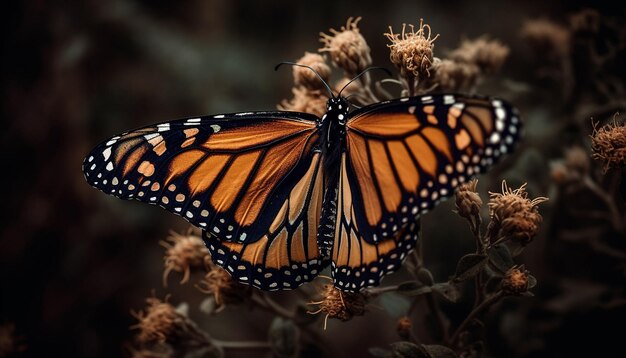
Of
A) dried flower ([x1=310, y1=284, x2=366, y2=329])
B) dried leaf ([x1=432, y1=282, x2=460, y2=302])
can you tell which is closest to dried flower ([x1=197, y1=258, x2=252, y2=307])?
dried flower ([x1=310, y1=284, x2=366, y2=329])

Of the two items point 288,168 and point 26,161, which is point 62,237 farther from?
point 288,168

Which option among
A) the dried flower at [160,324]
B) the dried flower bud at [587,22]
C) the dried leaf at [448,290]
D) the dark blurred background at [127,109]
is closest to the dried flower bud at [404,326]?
the dried leaf at [448,290]

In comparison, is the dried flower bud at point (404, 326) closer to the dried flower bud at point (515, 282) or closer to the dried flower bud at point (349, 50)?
the dried flower bud at point (515, 282)

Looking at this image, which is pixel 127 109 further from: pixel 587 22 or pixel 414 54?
pixel 587 22

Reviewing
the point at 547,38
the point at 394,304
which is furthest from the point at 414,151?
the point at 547,38

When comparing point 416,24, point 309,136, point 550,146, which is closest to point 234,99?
point 416,24

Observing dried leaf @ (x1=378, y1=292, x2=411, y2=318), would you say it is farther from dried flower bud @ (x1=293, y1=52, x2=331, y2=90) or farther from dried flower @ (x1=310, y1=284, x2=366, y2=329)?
dried flower bud @ (x1=293, y1=52, x2=331, y2=90)

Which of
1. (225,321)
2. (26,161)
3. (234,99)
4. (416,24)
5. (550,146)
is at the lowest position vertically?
(225,321)
